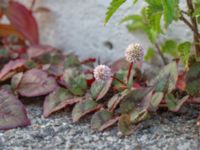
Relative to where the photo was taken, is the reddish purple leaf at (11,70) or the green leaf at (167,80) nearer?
the green leaf at (167,80)

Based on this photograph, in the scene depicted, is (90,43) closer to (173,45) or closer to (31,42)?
(31,42)

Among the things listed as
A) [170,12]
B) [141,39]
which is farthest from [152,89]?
[141,39]

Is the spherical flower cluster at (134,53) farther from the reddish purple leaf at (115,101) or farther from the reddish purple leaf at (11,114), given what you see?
the reddish purple leaf at (11,114)

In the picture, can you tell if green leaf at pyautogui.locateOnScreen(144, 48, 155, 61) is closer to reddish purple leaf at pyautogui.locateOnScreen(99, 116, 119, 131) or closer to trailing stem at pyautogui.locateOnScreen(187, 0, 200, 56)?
trailing stem at pyautogui.locateOnScreen(187, 0, 200, 56)

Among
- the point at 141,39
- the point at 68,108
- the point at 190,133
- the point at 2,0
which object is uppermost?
the point at 2,0

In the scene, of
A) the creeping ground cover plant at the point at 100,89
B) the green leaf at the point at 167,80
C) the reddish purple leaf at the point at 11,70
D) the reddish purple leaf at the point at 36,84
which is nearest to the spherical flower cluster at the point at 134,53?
the creeping ground cover plant at the point at 100,89

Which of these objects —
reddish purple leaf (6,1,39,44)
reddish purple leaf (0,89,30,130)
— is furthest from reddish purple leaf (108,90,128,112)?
reddish purple leaf (6,1,39,44)
